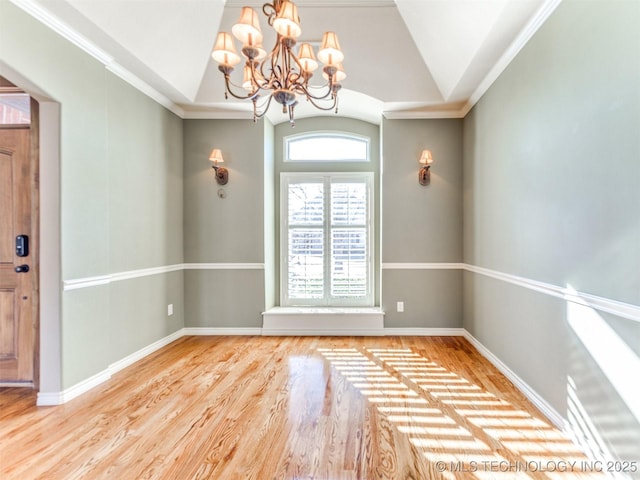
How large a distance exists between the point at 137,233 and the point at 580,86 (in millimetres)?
3685

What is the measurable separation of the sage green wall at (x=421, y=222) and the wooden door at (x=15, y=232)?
3416mm

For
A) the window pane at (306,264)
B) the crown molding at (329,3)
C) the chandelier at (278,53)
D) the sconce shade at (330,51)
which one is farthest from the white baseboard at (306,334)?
the crown molding at (329,3)

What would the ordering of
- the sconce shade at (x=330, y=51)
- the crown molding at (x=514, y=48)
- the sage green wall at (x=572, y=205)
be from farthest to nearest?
the sconce shade at (x=330, y=51) → the crown molding at (x=514, y=48) → the sage green wall at (x=572, y=205)

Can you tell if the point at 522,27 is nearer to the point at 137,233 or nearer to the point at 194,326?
the point at 137,233

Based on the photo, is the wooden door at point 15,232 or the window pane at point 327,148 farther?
the window pane at point 327,148

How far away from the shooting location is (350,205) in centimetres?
458

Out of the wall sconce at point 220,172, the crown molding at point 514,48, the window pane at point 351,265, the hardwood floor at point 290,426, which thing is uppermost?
the crown molding at point 514,48

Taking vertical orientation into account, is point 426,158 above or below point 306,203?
above

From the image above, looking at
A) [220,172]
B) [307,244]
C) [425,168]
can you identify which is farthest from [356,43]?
[307,244]

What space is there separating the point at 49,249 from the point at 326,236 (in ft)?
9.78

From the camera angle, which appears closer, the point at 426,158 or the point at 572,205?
the point at 572,205

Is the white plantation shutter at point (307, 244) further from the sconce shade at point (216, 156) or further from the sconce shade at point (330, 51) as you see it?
the sconce shade at point (330, 51)

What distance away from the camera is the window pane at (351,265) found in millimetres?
4535

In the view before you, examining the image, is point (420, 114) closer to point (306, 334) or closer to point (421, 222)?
point (421, 222)
